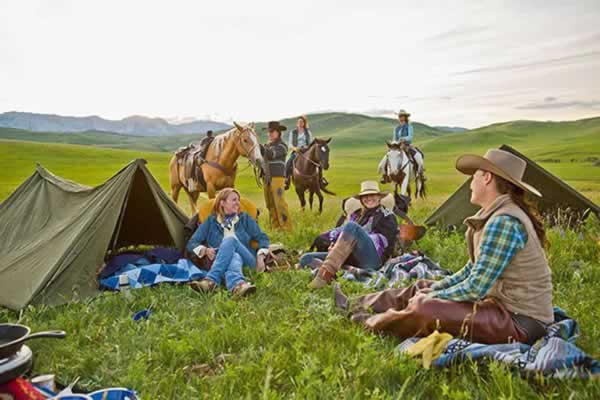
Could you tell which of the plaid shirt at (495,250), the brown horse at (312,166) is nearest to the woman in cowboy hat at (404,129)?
the brown horse at (312,166)

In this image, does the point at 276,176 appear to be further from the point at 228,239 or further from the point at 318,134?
the point at 318,134

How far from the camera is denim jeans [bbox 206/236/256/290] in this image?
15.7ft

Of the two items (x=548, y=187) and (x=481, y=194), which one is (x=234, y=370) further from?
(x=548, y=187)

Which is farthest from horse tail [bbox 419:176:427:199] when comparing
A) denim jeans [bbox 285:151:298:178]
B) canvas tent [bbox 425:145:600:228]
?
canvas tent [bbox 425:145:600:228]

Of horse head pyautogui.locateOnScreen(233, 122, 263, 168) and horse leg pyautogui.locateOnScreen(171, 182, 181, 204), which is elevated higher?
horse head pyautogui.locateOnScreen(233, 122, 263, 168)

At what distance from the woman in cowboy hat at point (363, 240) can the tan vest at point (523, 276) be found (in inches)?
83.4

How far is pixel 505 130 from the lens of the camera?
65438mm

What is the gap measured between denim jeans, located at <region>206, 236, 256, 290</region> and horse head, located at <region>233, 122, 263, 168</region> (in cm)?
271

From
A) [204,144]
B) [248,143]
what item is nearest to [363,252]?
[248,143]

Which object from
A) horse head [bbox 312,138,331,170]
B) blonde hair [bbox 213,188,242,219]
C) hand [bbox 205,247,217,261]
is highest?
horse head [bbox 312,138,331,170]

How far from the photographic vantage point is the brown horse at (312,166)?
35.5 ft

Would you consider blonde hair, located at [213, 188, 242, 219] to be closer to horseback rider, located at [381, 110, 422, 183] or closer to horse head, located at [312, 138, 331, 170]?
horse head, located at [312, 138, 331, 170]

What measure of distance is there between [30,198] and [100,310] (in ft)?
9.70

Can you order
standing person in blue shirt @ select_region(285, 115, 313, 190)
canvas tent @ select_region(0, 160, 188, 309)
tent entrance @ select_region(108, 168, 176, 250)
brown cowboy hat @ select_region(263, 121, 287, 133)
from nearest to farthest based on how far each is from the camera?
1. canvas tent @ select_region(0, 160, 188, 309)
2. tent entrance @ select_region(108, 168, 176, 250)
3. brown cowboy hat @ select_region(263, 121, 287, 133)
4. standing person in blue shirt @ select_region(285, 115, 313, 190)
